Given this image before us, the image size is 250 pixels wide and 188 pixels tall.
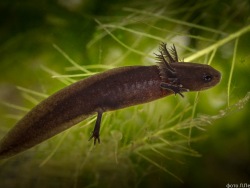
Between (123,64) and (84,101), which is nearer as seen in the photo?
(84,101)

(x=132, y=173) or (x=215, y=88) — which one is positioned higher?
(x=215, y=88)

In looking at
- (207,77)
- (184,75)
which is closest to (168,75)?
(184,75)

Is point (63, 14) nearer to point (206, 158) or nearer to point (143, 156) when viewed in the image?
point (143, 156)

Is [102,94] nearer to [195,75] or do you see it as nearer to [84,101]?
[84,101]

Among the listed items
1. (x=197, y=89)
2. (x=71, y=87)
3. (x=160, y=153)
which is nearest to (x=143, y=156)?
(x=160, y=153)

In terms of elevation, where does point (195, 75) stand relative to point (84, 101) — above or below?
above

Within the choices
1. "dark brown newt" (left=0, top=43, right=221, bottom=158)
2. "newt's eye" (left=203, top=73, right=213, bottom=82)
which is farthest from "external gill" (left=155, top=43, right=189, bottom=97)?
"newt's eye" (left=203, top=73, right=213, bottom=82)
